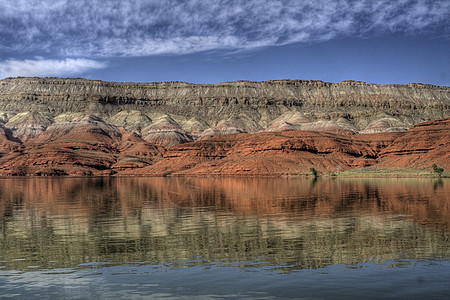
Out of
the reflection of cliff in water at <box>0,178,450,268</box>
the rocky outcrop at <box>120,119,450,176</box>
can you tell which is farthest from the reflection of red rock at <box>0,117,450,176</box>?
the reflection of cliff in water at <box>0,178,450,268</box>

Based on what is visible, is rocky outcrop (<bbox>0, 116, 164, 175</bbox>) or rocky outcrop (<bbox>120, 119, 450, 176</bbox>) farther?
rocky outcrop (<bbox>0, 116, 164, 175</bbox>)

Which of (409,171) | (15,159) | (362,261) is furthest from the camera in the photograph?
(15,159)

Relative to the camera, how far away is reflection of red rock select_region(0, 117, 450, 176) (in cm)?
13638

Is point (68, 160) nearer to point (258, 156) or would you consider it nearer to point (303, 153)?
point (258, 156)

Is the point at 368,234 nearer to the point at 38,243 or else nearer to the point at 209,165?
the point at 38,243

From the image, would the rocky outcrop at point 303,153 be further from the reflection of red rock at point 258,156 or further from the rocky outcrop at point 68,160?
the rocky outcrop at point 68,160

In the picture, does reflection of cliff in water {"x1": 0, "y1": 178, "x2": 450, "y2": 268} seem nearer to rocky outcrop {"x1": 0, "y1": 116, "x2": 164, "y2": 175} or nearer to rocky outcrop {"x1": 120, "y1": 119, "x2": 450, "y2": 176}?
rocky outcrop {"x1": 120, "y1": 119, "x2": 450, "y2": 176}

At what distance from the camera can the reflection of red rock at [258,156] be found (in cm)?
13638

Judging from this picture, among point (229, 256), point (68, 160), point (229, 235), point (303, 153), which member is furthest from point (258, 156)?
point (229, 256)

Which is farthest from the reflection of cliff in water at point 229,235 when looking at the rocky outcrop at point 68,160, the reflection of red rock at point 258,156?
the rocky outcrop at point 68,160

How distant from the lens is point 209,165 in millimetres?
151000

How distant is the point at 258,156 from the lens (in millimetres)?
150625

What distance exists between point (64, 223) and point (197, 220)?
346 inches

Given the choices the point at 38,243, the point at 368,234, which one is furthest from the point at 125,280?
the point at 368,234
